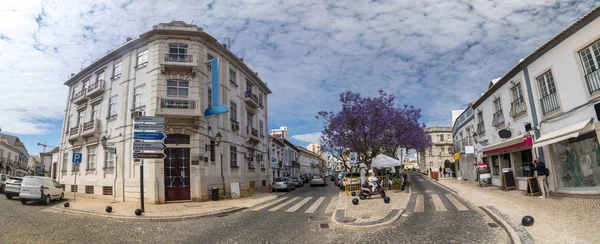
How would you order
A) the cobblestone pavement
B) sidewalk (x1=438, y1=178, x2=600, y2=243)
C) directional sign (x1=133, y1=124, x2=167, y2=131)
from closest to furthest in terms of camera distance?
sidewalk (x1=438, y1=178, x2=600, y2=243) < the cobblestone pavement < directional sign (x1=133, y1=124, x2=167, y2=131)

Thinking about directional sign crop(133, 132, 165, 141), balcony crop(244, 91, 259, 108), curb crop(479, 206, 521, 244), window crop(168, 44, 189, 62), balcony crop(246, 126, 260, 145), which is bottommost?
curb crop(479, 206, 521, 244)

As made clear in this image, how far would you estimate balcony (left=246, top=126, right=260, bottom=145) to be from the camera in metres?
24.5

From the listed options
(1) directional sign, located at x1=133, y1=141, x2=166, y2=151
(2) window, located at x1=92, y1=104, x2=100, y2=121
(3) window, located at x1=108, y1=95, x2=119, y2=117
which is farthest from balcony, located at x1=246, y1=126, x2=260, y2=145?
(1) directional sign, located at x1=133, y1=141, x2=166, y2=151

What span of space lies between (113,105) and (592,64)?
2447cm

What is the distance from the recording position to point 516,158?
17016 millimetres

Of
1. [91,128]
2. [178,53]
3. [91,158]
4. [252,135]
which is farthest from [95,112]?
[252,135]

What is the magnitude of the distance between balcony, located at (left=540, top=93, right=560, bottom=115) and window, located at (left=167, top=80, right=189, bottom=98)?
59.2 ft

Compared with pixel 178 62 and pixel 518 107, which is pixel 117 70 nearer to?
pixel 178 62

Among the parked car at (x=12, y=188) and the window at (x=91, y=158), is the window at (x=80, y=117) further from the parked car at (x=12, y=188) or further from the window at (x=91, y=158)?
the parked car at (x=12, y=188)

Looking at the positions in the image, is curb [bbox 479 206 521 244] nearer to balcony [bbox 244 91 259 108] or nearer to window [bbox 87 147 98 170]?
balcony [bbox 244 91 259 108]

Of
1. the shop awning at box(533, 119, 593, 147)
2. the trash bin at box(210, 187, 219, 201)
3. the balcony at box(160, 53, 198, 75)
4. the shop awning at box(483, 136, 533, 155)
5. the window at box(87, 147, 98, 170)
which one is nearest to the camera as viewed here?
the shop awning at box(533, 119, 593, 147)

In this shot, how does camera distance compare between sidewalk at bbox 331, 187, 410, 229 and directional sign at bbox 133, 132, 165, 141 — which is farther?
directional sign at bbox 133, 132, 165, 141

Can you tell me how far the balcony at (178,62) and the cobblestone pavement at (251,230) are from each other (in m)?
9.08

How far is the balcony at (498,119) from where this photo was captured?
1804 cm
